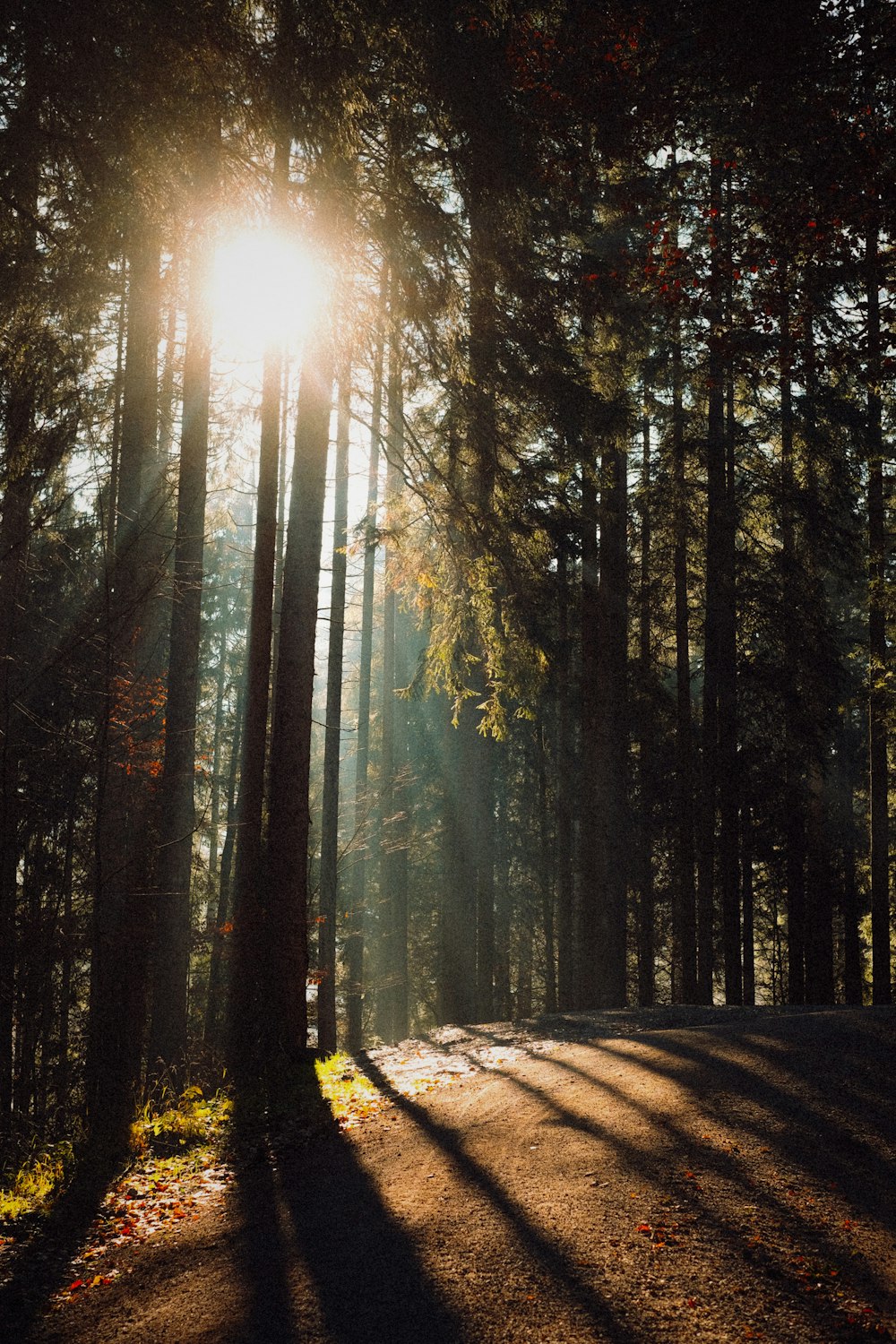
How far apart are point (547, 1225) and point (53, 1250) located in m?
2.57

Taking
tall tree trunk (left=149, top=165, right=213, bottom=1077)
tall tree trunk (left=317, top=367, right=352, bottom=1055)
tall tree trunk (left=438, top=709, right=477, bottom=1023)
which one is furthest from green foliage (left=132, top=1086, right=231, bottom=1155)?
tall tree trunk (left=317, top=367, right=352, bottom=1055)

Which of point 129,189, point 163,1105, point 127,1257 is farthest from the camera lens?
point 163,1105

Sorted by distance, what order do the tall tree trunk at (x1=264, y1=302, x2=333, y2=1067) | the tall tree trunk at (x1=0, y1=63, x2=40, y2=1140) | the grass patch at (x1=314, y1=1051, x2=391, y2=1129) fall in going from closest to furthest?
the tall tree trunk at (x1=0, y1=63, x2=40, y2=1140), the grass patch at (x1=314, y1=1051, x2=391, y2=1129), the tall tree trunk at (x1=264, y1=302, x2=333, y2=1067)

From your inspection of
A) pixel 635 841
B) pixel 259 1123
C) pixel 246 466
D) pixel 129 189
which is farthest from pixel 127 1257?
pixel 635 841

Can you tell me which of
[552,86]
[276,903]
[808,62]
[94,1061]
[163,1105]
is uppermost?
[552,86]

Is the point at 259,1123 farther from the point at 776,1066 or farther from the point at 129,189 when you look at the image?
the point at 129,189

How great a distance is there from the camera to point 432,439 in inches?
454

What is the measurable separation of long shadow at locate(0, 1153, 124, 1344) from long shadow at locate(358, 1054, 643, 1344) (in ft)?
5.96

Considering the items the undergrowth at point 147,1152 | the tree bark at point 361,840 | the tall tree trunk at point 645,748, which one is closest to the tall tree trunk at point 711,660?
the tall tree trunk at point 645,748

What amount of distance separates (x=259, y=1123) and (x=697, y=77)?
27.8ft

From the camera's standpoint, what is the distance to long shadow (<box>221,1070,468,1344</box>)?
3410mm

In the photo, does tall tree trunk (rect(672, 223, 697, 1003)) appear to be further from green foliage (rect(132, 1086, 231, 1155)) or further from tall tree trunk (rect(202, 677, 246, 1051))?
green foliage (rect(132, 1086, 231, 1155))

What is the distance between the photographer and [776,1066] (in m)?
6.18

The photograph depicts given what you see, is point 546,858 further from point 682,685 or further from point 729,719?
point 729,719
